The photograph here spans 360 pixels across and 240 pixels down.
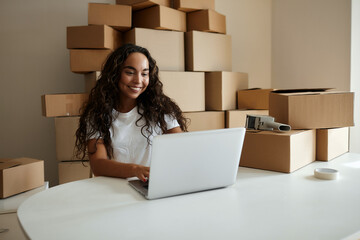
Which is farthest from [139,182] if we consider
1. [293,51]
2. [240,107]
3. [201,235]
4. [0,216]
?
[293,51]

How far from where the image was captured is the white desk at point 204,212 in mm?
724

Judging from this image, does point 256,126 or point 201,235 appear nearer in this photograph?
point 201,235

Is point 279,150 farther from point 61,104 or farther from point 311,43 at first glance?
point 311,43

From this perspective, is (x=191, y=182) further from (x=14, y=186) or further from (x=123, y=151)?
(x=14, y=186)

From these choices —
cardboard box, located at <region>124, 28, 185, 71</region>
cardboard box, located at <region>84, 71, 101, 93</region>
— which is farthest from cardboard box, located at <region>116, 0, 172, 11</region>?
cardboard box, located at <region>84, 71, 101, 93</region>

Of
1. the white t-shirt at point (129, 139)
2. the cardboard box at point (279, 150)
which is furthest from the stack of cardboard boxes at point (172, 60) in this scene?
the cardboard box at point (279, 150)

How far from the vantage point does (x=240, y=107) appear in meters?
2.61

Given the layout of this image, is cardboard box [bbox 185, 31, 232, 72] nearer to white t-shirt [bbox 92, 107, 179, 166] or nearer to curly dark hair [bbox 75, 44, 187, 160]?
curly dark hair [bbox 75, 44, 187, 160]

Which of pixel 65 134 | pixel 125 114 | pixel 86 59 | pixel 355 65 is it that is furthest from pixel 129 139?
pixel 355 65

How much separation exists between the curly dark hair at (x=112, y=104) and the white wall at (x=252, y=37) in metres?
1.57

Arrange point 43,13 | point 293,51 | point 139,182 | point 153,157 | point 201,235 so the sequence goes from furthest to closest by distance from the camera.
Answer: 1. point 293,51
2. point 43,13
3. point 139,182
4. point 153,157
5. point 201,235

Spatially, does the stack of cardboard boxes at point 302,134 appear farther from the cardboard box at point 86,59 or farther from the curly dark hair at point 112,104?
the cardboard box at point 86,59

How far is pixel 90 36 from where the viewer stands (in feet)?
7.10

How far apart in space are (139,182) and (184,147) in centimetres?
27
